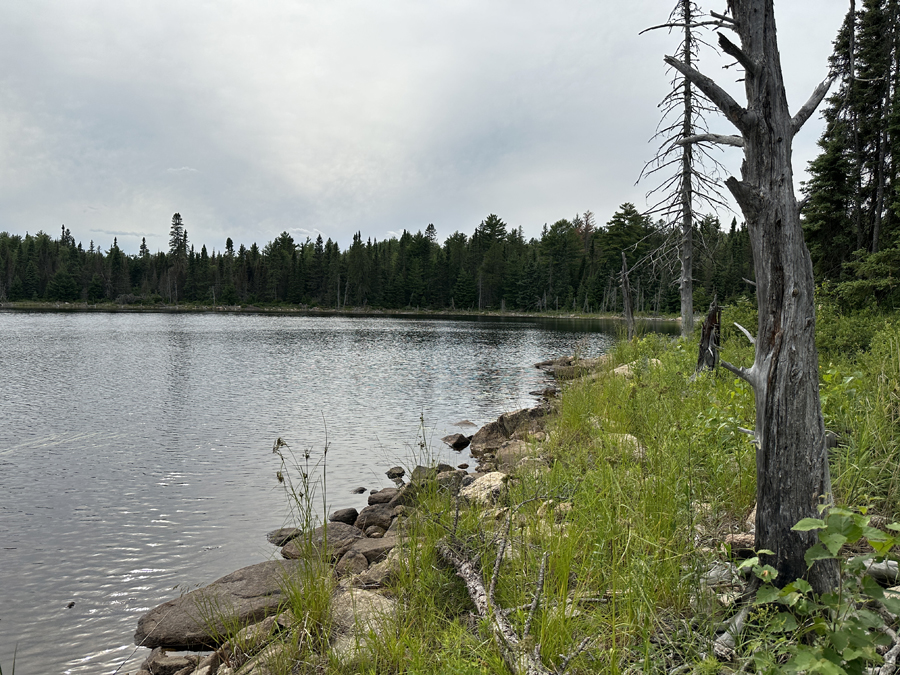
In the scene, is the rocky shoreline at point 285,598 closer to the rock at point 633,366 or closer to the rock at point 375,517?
the rock at point 375,517

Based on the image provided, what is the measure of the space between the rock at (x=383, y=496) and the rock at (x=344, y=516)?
559mm

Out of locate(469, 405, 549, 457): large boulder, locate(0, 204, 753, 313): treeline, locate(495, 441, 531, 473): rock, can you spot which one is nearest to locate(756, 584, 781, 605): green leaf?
locate(495, 441, 531, 473): rock

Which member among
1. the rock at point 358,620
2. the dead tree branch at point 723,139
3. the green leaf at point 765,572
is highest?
the dead tree branch at point 723,139

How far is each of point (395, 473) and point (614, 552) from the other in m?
7.55

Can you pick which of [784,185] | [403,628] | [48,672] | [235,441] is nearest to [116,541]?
[48,672]

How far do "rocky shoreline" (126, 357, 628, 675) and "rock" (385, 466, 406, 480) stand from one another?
1530 millimetres

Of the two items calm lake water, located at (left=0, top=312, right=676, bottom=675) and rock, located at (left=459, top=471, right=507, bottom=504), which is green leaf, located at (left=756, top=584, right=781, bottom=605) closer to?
rock, located at (left=459, top=471, right=507, bottom=504)

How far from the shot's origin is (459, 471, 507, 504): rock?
20.2 feet

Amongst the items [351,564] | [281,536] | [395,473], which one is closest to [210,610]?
[351,564]

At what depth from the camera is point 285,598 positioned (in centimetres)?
495

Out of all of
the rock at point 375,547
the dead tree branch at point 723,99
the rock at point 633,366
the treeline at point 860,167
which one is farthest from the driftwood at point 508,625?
the treeline at point 860,167

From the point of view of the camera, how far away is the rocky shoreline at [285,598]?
395cm

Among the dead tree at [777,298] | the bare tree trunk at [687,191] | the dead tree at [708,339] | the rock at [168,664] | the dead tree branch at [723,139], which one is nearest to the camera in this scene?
the dead tree at [777,298]

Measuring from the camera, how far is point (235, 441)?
1284 cm
